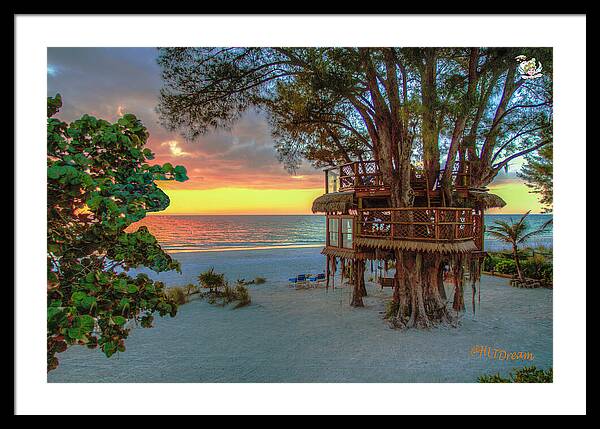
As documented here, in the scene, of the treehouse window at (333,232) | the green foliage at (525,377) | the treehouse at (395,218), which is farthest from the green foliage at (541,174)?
the green foliage at (525,377)

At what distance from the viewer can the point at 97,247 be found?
3707 mm

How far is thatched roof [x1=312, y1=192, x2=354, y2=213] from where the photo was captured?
893cm

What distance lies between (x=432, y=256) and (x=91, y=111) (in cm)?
855

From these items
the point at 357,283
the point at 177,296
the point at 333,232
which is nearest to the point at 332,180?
the point at 333,232

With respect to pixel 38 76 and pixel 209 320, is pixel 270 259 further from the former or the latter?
pixel 38 76

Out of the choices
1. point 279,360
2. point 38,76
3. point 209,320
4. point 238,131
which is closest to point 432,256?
point 279,360

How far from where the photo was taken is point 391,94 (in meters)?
7.19

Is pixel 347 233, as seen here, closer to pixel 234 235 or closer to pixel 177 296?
pixel 177 296

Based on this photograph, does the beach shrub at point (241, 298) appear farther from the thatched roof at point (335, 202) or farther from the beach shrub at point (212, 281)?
the thatched roof at point (335, 202)

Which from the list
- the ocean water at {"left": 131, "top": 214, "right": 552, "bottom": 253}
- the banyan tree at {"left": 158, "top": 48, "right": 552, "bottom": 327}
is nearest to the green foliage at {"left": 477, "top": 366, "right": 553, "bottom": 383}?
the banyan tree at {"left": 158, "top": 48, "right": 552, "bottom": 327}

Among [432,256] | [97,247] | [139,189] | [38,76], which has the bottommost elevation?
[432,256]

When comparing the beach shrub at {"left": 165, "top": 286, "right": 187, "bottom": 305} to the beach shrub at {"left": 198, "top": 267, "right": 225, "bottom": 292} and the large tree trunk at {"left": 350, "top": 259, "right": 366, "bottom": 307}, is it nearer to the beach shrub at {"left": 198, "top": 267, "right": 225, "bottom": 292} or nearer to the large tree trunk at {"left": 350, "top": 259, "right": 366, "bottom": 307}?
the beach shrub at {"left": 198, "top": 267, "right": 225, "bottom": 292}

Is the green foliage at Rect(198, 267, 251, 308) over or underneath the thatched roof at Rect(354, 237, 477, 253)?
underneath

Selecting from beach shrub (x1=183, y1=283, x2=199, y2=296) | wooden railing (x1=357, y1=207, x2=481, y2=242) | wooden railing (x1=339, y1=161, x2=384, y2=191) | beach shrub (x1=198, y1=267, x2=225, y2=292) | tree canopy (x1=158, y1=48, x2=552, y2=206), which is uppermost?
tree canopy (x1=158, y1=48, x2=552, y2=206)
